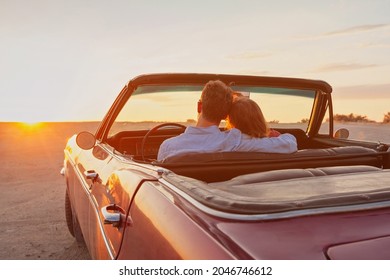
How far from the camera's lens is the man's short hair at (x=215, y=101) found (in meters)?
2.80

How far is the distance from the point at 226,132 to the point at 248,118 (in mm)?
143

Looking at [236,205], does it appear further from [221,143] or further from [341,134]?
[341,134]

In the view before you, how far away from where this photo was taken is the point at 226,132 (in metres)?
2.75

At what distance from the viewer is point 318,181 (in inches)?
72.9

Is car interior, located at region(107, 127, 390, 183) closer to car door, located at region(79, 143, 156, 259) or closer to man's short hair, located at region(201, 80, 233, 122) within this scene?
car door, located at region(79, 143, 156, 259)

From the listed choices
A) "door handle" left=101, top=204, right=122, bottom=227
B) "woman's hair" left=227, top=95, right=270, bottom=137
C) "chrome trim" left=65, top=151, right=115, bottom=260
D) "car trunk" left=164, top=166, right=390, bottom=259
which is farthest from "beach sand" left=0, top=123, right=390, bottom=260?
"car trunk" left=164, top=166, right=390, bottom=259

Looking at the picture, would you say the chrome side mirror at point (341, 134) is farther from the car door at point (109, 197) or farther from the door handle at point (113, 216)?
the door handle at point (113, 216)

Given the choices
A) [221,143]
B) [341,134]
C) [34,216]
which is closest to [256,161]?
[221,143]

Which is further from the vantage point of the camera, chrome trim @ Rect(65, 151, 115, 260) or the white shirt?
the white shirt

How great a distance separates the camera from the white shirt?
8.68ft

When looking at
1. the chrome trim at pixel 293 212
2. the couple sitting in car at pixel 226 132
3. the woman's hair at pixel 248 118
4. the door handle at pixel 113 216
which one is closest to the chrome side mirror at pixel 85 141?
the couple sitting in car at pixel 226 132

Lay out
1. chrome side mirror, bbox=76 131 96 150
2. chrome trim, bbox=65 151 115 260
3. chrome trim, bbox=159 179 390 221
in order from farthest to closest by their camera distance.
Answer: chrome side mirror, bbox=76 131 96 150
chrome trim, bbox=65 151 115 260
chrome trim, bbox=159 179 390 221

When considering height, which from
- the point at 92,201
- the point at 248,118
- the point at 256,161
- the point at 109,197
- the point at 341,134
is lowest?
the point at 92,201
